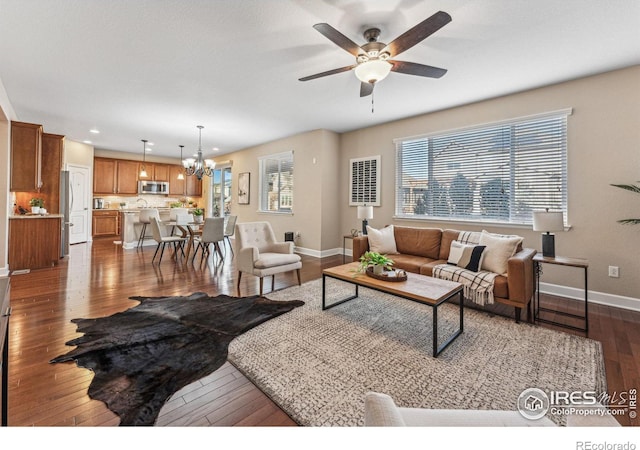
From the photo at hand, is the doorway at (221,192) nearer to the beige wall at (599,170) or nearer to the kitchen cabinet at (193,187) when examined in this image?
the kitchen cabinet at (193,187)

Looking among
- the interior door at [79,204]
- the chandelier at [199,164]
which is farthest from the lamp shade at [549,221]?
the interior door at [79,204]

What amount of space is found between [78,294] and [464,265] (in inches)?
182

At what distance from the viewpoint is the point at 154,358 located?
202 cm

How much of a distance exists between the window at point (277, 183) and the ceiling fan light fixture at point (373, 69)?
433 cm

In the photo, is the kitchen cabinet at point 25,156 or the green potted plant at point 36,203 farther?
the green potted plant at point 36,203

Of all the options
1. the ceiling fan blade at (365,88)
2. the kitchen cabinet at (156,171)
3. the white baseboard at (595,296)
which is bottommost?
the white baseboard at (595,296)

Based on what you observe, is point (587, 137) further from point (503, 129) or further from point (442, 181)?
point (442, 181)

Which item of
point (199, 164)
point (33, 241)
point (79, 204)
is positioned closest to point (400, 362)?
point (199, 164)

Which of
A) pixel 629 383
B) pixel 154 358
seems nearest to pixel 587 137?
pixel 629 383

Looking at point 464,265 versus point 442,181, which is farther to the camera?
point 442,181

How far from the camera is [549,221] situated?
289 centimetres

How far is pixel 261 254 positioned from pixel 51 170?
15.4ft

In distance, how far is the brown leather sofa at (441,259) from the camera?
269 centimetres

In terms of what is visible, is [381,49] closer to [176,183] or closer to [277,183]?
[277,183]
